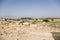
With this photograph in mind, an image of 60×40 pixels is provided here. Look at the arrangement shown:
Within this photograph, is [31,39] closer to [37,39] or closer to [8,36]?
[37,39]

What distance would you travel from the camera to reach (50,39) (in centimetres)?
1160

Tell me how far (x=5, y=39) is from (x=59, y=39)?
5292mm

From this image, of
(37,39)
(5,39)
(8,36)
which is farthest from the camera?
(37,39)

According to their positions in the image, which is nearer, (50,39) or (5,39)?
(5,39)

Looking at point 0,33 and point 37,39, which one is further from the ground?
point 0,33

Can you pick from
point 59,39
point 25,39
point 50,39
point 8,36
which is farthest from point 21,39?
point 59,39

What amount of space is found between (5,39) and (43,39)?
143 inches

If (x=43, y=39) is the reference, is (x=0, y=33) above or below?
above

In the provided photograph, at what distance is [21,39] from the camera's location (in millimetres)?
10727

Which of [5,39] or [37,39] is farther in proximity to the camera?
[37,39]

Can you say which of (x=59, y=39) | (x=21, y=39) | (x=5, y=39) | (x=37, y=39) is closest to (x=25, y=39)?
(x=21, y=39)

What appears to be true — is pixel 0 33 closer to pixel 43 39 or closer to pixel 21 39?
pixel 21 39

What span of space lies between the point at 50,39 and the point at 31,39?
1880 mm

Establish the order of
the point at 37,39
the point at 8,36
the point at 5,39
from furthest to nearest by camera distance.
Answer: the point at 37,39, the point at 8,36, the point at 5,39
